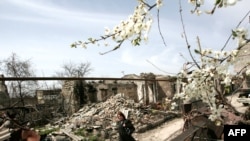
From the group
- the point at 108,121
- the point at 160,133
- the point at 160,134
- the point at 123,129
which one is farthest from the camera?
the point at 108,121

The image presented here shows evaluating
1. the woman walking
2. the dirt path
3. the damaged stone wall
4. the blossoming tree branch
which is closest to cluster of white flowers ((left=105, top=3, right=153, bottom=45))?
the blossoming tree branch

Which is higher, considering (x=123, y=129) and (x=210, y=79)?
(x=210, y=79)

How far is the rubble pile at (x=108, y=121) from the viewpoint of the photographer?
16.7 meters

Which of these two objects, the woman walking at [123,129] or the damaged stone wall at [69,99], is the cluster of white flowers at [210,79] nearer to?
the woman walking at [123,129]

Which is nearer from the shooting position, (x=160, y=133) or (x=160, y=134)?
(x=160, y=134)

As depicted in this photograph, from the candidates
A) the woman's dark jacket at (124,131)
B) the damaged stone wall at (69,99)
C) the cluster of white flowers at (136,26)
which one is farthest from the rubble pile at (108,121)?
the cluster of white flowers at (136,26)

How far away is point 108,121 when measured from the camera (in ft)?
66.0

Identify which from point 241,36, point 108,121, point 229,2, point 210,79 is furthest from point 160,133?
point 229,2

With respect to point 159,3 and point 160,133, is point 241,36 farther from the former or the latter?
point 160,133

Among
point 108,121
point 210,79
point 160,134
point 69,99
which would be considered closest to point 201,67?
point 210,79

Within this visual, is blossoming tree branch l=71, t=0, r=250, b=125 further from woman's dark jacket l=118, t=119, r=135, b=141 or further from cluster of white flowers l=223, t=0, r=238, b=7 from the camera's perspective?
woman's dark jacket l=118, t=119, r=135, b=141

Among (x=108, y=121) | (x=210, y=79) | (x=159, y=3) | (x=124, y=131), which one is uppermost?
(x=159, y=3)

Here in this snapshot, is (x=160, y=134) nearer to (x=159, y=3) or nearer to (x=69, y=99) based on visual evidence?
(x=69, y=99)

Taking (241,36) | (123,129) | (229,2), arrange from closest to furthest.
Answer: (229,2) → (241,36) → (123,129)
